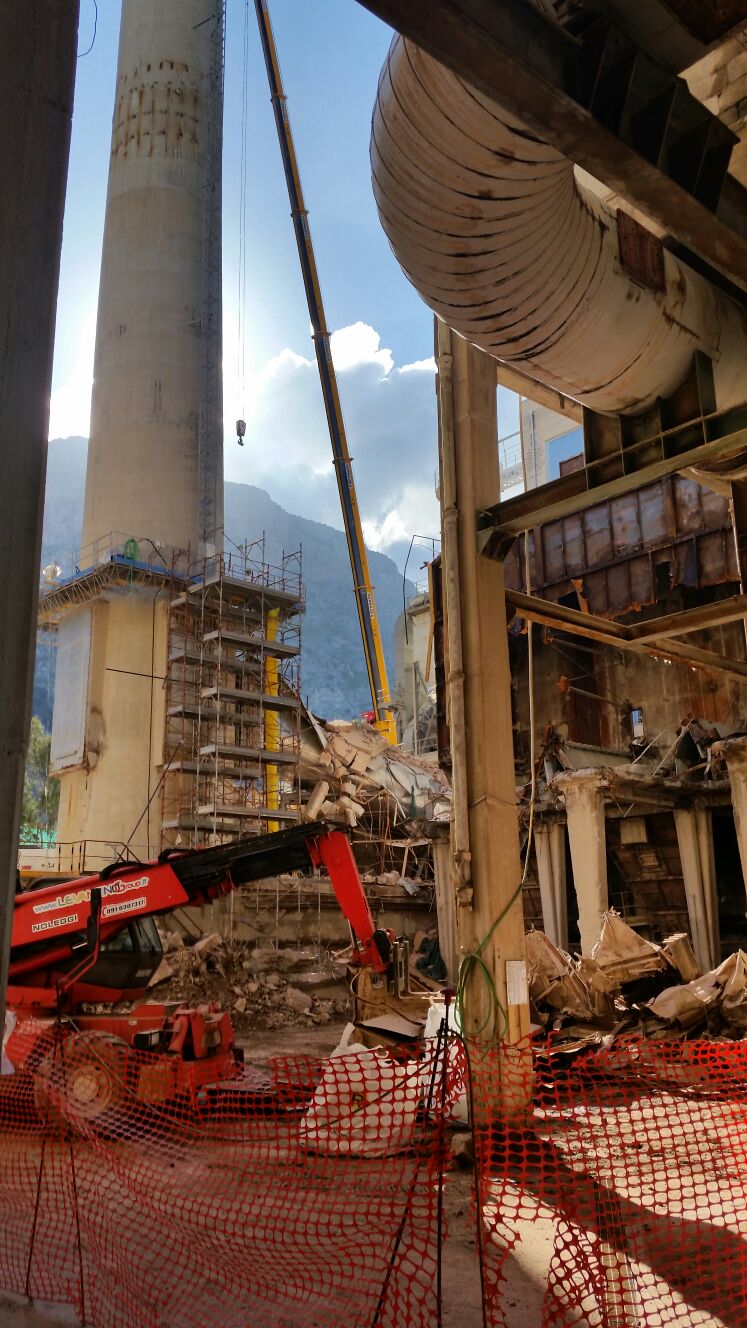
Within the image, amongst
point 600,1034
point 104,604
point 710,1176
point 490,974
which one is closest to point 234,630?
point 104,604

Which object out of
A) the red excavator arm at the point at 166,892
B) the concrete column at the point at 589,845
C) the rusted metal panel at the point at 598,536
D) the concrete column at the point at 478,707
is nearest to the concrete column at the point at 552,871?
the concrete column at the point at 589,845

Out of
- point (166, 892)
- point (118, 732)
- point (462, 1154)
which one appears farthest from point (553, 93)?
point (118, 732)

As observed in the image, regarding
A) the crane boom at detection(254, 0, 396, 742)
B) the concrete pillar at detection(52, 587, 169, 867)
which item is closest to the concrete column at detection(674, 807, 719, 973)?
the concrete pillar at detection(52, 587, 169, 867)

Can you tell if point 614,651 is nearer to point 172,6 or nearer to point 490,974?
point 490,974

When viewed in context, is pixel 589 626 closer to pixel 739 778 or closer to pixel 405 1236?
pixel 405 1236

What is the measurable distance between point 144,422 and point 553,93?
32.6 metres

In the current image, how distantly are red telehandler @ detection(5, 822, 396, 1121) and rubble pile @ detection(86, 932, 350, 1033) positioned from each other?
9731mm

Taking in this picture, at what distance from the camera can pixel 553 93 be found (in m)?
4.33

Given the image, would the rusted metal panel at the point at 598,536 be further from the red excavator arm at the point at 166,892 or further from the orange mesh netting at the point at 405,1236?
the orange mesh netting at the point at 405,1236

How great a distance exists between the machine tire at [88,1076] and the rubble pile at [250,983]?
34.9 ft

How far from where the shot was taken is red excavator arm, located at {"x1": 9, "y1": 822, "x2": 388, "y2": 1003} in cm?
1039

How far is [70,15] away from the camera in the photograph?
2.78 m

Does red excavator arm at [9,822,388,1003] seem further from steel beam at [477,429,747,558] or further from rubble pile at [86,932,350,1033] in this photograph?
rubble pile at [86,932,350,1033]

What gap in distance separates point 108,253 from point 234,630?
16504mm
